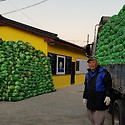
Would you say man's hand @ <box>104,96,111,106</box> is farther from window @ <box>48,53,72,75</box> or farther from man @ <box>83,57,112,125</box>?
window @ <box>48,53,72,75</box>

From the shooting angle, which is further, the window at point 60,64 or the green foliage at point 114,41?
the window at point 60,64

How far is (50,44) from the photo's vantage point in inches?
634

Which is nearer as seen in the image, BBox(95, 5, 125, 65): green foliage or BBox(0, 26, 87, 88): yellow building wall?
BBox(95, 5, 125, 65): green foliage

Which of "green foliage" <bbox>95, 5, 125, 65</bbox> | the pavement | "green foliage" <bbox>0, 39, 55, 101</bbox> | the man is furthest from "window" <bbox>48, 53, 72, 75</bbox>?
the man

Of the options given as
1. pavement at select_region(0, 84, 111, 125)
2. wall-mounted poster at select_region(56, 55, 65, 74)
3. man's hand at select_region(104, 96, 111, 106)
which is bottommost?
pavement at select_region(0, 84, 111, 125)

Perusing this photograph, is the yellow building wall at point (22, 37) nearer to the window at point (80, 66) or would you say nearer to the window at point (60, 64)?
the window at point (60, 64)

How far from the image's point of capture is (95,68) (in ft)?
16.0

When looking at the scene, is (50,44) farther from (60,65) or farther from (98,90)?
(98,90)

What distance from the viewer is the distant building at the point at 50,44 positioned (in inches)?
634

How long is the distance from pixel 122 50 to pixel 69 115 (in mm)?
3962

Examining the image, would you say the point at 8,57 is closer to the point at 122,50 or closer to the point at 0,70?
the point at 0,70

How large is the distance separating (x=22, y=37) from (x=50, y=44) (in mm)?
2233

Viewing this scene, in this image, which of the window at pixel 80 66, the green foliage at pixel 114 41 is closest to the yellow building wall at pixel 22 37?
the window at pixel 80 66

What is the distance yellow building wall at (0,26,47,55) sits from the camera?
53.0 feet
